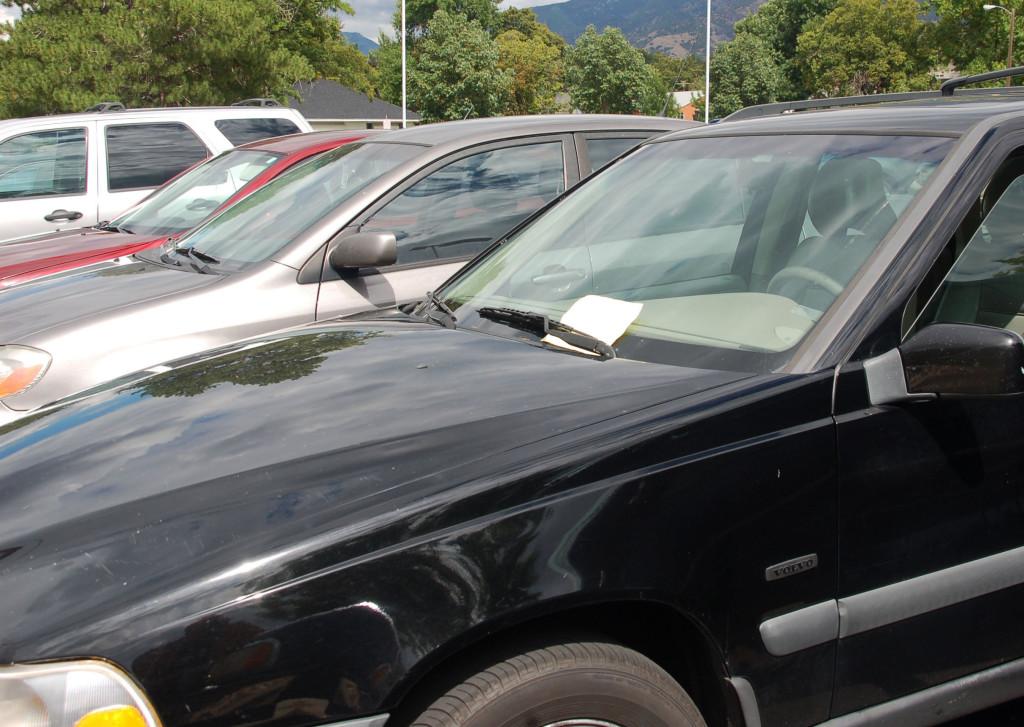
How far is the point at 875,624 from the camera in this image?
2221 millimetres

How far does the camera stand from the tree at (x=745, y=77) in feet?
239

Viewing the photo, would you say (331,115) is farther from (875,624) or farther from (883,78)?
(875,624)

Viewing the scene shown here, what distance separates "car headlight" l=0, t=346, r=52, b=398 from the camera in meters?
4.06

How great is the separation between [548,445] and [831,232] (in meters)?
1.09

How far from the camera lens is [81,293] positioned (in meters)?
4.68

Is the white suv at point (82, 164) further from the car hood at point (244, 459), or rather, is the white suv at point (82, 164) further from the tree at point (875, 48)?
the tree at point (875, 48)

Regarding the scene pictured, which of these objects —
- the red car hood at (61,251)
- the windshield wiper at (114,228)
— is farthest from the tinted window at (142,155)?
the red car hood at (61,251)

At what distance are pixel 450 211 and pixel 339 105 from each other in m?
58.0

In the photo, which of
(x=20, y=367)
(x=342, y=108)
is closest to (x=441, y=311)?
(x=20, y=367)

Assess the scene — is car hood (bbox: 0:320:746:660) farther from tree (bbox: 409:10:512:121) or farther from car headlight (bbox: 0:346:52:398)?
tree (bbox: 409:10:512:121)

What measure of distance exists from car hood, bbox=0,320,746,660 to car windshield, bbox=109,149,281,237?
4.58m

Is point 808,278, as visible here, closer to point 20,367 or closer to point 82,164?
point 20,367

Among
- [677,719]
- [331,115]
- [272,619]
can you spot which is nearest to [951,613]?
[677,719]

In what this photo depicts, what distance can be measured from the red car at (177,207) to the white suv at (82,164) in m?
1.57
